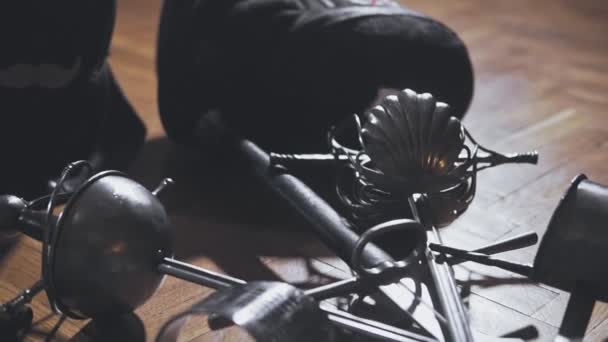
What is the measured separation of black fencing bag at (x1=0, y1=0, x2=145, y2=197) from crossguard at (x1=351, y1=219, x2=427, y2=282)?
1.75ft

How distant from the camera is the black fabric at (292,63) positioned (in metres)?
1.12

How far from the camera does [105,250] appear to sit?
2.32 feet

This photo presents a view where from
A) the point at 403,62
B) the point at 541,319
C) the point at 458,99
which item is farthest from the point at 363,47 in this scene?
the point at 541,319

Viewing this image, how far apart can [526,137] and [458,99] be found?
18 centimetres

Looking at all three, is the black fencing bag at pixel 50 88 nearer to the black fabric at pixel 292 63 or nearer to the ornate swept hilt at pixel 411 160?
the black fabric at pixel 292 63

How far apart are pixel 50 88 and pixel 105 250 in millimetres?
418

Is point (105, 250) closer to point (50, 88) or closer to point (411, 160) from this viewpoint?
point (411, 160)

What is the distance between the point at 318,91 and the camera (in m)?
1.16

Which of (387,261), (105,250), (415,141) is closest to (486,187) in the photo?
(415,141)

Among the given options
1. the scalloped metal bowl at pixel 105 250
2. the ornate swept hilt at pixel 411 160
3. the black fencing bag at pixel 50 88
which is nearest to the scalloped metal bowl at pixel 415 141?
the ornate swept hilt at pixel 411 160

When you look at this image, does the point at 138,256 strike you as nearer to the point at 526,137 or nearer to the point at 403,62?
the point at 403,62

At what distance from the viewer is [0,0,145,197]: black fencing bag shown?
1.01 m

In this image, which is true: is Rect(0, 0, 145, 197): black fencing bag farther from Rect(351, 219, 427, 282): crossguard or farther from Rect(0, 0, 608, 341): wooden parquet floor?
Rect(351, 219, 427, 282): crossguard

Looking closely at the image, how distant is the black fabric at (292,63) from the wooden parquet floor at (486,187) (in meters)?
0.10
